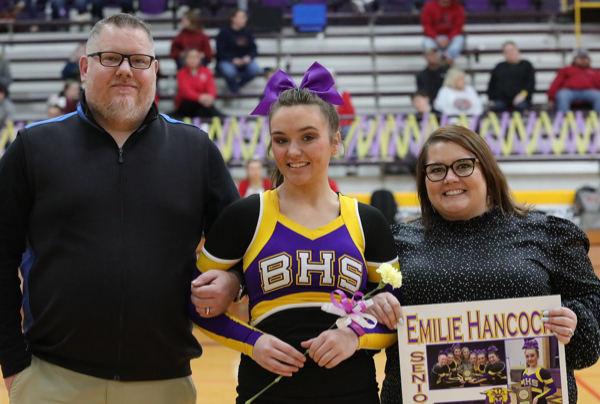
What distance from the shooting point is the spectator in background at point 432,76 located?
29.5 ft

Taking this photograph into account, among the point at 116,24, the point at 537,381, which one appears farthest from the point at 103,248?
the point at 537,381

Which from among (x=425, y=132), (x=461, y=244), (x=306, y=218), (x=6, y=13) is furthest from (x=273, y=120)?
(x=6, y=13)

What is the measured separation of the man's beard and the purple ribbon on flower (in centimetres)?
82

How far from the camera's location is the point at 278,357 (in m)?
1.77

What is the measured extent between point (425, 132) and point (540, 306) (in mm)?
6045

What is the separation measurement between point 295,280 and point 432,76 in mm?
7674

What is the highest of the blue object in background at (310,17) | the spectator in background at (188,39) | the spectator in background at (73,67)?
the blue object in background at (310,17)

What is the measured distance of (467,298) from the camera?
199 cm

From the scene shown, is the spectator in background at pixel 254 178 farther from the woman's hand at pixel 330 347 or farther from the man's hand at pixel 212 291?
the woman's hand at pixel 330 347

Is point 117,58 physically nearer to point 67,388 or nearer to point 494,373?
point 67,388

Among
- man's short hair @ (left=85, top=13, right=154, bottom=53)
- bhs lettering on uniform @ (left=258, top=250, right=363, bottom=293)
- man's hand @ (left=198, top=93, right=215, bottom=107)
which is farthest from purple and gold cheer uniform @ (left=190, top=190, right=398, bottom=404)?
man's hand @ (left=198, top=93, right=215, bottom=107)

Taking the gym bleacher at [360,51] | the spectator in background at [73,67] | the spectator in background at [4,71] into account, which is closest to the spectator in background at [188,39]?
the gym bleacher at [360,51]

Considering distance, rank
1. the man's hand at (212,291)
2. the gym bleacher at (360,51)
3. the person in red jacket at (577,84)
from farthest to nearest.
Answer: the gym bleacher at (360,51) < the person in red jacket at (577,84) < the man's hand at (212,291)

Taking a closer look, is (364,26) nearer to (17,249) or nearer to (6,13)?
(6,13)
